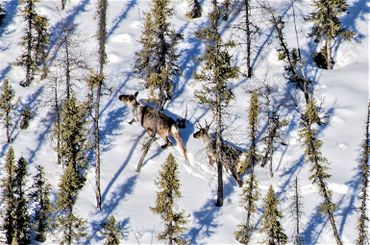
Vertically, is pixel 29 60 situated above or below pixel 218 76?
above

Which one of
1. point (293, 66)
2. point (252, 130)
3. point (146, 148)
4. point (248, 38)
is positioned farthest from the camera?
point (248, 38)

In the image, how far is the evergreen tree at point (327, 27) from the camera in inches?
1607

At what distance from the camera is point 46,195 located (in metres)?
30.8

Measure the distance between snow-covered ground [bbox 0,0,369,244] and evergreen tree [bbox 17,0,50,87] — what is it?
883 millimetres

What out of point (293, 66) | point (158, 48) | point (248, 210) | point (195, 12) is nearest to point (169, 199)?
point (248, 210)

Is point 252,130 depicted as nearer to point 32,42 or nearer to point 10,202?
point 10,202

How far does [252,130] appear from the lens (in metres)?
31.8

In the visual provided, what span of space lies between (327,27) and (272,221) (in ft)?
56.8

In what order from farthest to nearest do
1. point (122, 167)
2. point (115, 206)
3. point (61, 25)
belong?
point (61, 25)
point (122, 167)
point (115, 206)

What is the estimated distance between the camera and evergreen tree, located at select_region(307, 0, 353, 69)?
40.8m

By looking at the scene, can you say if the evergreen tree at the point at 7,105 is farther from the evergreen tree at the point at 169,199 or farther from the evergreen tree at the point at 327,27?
the evergreen tree at the point at 327,27

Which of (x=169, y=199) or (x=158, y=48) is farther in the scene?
(x=158, y=48)

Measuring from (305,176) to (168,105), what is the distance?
9.63 meters

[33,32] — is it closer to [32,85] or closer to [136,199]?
[32,85]
